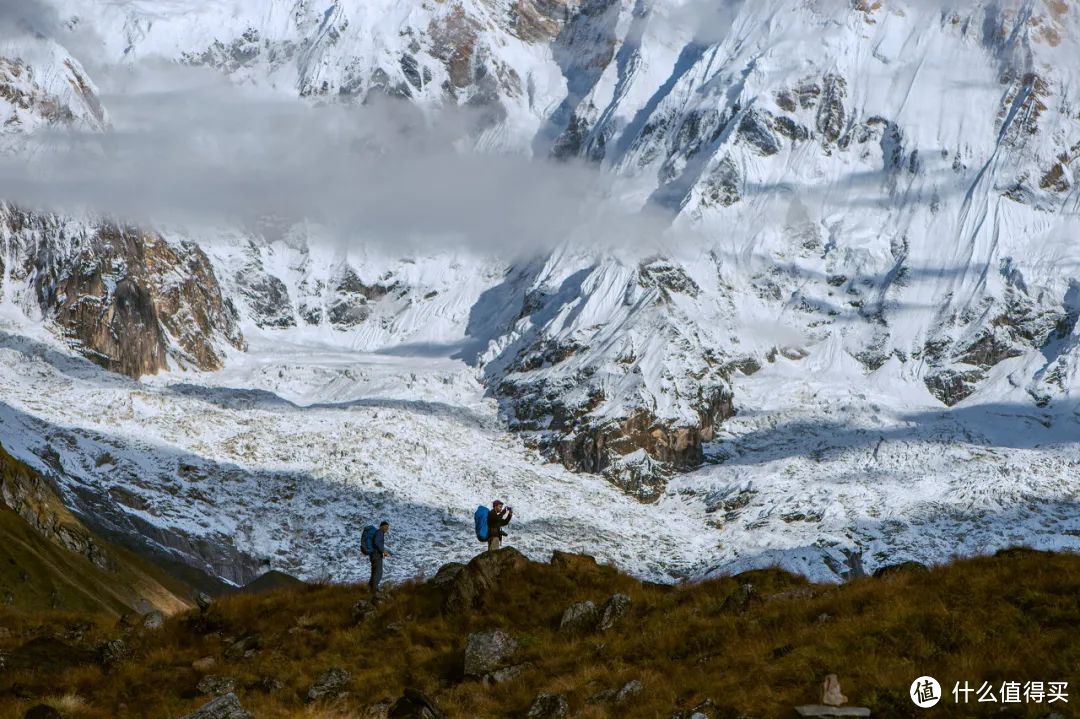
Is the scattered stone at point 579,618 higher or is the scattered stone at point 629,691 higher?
the scattered stone at point 629,691

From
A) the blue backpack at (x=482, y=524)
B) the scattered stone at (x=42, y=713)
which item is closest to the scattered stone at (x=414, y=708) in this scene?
the scattered stone at (x=42, y=713)

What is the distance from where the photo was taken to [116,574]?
160625 mm

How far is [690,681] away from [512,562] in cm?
1231

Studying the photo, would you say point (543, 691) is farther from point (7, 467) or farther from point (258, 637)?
point (7, 467)

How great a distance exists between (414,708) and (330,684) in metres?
3.87

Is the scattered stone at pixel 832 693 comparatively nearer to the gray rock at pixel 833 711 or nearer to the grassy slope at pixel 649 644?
the gray rock at pixel 833 711

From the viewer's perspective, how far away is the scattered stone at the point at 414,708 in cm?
3061

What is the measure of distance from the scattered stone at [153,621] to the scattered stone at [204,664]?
4917 mm

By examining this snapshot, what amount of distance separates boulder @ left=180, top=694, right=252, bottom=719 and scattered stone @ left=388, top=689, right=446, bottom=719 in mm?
3636

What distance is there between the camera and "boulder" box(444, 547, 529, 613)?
1582 inches

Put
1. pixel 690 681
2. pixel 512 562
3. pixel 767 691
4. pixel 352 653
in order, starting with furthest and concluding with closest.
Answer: pixel 512 562 → pixel 352 653 → pixel 690 681 → pixel 767 691

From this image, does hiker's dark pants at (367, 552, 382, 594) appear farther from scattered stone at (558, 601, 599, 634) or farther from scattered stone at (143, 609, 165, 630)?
scattered stone at (558, 601, 599, 634)

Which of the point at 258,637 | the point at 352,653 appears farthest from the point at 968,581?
the point at 258,637

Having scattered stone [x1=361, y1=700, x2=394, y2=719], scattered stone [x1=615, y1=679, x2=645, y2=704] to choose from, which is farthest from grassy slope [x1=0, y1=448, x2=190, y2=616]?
scattered stone [x1=615, y1=679, x2=645, y2=704]
